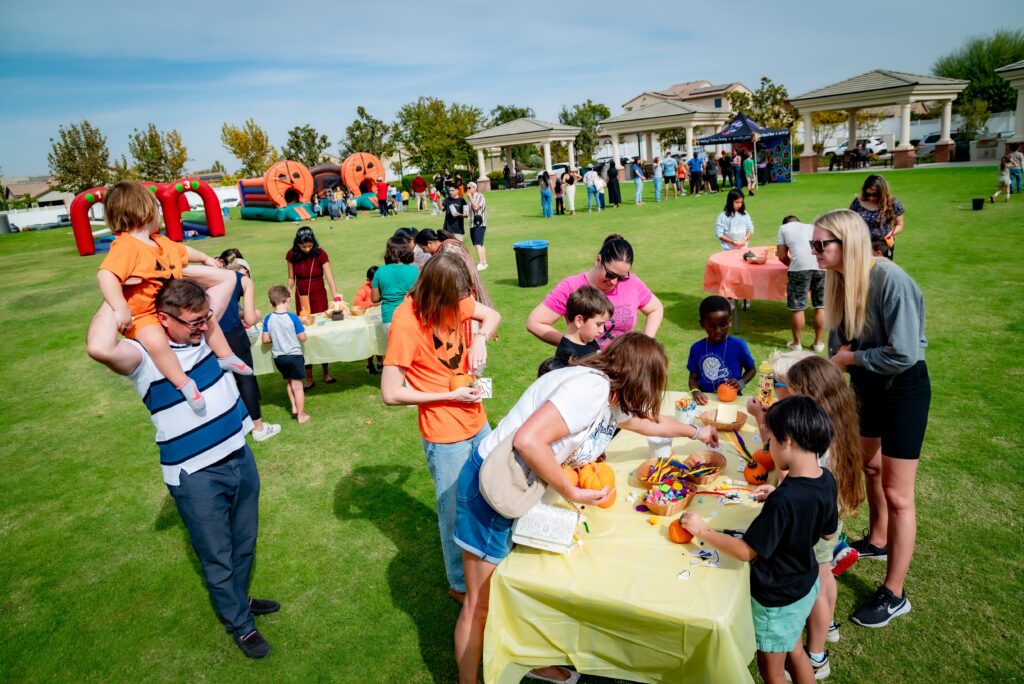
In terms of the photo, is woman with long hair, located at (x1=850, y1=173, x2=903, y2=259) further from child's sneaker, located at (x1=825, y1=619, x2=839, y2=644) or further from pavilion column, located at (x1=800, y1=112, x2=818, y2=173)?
pavilion column, located at (x1=800, y1=112, x2=818, y2=173)

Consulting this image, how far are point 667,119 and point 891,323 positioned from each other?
33.1 metres

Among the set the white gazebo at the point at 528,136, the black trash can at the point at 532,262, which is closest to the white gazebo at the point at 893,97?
the white gazebo at the point at 528,136

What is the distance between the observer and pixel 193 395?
312 centimetres

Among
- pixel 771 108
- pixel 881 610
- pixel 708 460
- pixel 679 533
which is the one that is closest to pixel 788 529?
pixel 679 533

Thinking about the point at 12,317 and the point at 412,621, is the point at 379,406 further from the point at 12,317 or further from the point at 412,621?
the point at 12,317

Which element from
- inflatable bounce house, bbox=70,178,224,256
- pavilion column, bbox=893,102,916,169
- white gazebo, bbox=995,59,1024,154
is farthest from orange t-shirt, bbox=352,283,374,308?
pavilion column, bbox=893,102,916,169

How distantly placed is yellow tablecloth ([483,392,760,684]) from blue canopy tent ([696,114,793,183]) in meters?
26.4

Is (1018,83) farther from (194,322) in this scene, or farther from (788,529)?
(194,322)

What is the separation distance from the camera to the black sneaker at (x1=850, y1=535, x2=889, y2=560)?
3.75 meters

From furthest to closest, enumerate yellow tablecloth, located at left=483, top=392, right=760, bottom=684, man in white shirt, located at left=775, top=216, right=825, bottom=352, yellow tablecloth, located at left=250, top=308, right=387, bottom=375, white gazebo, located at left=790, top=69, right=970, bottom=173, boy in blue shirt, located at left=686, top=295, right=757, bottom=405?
white gazebo, located at left=790, top=69, right=970, bottom=173 < man in white shirt, located at left=775, top=216, right=825, bottom=352 < yellow tablecloth, located at left=250, top=308, right=387, bottom=375 < boy in blue shirt, located at left=686, top=295, right=757, bottom=405 < yellow tablecloth, located at left=483, top=392, right=760, bottom=684

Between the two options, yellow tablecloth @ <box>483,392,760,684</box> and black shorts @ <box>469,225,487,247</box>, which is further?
black shorts @ <box>469,225,487,247</box>

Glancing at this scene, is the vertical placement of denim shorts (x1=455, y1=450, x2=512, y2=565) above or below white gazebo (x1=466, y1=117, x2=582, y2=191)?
below

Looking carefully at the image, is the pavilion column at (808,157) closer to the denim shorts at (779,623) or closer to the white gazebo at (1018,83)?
the white gazebo at (1018,83)

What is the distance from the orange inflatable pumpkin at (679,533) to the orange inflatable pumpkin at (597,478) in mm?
351
